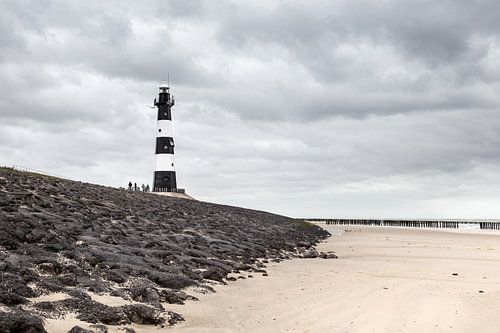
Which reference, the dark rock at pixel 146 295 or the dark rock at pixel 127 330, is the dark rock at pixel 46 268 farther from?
the dark rock at pixel 127 330

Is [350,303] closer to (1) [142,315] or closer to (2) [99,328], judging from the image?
(1) [142,315]

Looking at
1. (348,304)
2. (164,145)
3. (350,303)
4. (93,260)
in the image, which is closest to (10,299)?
(93,260)

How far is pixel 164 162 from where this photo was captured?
72312 millimetres

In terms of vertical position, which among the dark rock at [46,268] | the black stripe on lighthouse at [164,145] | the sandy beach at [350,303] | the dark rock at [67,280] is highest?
the black stripe on lighthouse at [164,145]

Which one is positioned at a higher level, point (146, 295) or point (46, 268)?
point (46, 268)

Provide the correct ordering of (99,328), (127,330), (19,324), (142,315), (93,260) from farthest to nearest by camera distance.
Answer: (93,260) < (142,315) < (127,330) < (99,328) < (19,324)

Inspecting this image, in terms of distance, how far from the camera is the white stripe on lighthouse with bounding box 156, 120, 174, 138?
238 feet

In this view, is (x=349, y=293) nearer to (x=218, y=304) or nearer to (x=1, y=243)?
(x=218, y=304)

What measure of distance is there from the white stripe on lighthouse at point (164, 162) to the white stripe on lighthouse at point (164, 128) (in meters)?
3.09

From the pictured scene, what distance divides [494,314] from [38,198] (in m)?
16.0

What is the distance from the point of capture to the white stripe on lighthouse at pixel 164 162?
72250 mm

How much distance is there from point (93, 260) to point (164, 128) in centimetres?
6180

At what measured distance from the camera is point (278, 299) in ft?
38.8

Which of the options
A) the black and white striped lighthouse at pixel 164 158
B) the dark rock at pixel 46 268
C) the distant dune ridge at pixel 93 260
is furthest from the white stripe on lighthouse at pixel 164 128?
the dark rock at pixel 46 268
